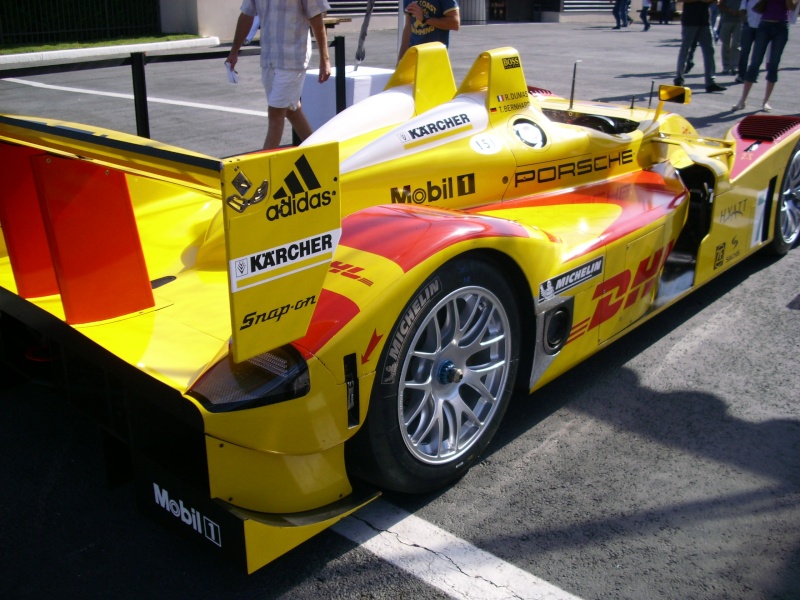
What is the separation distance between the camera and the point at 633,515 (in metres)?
2.89

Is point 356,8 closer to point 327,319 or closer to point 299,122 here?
point 299,122

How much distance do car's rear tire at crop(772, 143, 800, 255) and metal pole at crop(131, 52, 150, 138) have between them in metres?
4.86

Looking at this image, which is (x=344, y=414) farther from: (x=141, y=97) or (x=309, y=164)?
(x=141, y=97)

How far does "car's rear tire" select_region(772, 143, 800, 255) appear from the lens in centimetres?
513

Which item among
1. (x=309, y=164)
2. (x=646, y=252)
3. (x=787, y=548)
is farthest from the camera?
(x=646, y=252)

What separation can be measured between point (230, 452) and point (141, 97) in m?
5.16

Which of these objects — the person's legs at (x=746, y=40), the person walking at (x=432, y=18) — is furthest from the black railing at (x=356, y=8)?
the person walking at (x=432, y=18)

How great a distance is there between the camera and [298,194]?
2.24 metres

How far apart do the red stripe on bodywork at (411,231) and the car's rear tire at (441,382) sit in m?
0.09

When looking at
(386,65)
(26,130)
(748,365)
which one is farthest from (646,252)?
(386,65)

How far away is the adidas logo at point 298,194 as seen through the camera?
220 cm

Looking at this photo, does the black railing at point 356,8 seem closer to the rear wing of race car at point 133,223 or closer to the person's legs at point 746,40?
the person's legs at point 746,40

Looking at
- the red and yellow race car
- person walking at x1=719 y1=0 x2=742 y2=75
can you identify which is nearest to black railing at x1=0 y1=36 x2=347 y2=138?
the red and yellow race car

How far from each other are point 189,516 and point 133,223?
110 cm
